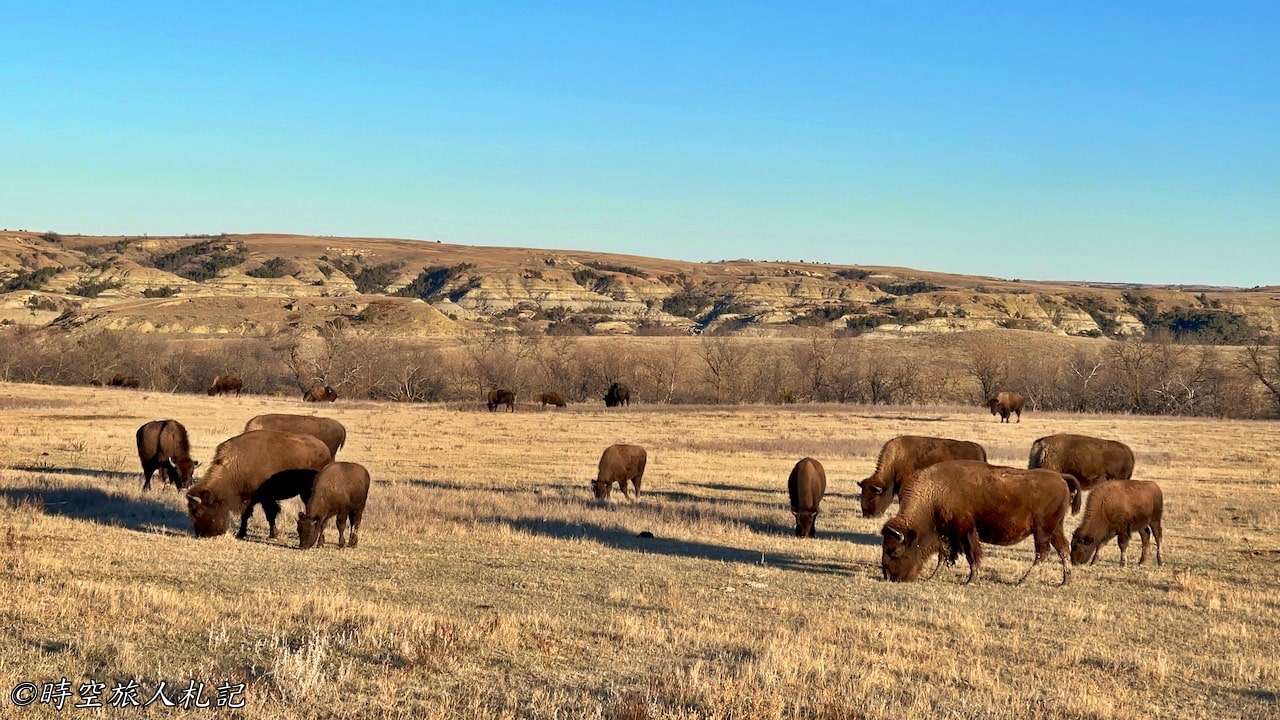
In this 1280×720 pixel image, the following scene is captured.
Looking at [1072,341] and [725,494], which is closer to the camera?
[725,494]

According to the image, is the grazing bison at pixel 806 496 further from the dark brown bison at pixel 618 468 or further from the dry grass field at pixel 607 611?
the dark brown bison at pixel 618 468

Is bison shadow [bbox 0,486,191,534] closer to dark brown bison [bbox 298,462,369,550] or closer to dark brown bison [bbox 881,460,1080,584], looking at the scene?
dark brown bison [bbox 298,462,369,550]

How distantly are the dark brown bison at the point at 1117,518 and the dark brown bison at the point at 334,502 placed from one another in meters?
10.7

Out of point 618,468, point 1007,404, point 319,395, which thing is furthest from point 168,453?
point 319,395

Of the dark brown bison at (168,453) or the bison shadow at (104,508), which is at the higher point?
the dark brown bison at (168,453)

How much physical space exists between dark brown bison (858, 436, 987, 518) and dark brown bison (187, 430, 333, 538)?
32.7ft

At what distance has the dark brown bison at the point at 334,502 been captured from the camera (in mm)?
15938

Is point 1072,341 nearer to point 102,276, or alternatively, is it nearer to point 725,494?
point 725,494

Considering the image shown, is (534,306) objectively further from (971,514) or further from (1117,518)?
(971,514)

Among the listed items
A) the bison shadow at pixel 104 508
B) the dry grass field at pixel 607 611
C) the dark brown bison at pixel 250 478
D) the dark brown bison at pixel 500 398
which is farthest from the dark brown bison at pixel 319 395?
the dark brown bison at pixel 250 478

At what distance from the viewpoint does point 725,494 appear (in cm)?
2634

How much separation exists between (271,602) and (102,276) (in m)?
160

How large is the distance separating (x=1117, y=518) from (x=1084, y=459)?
6121 mm

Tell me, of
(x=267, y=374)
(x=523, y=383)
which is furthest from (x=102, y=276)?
(x=523, y=383)
